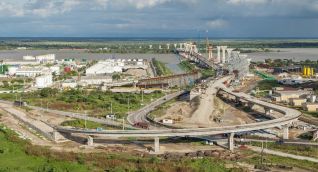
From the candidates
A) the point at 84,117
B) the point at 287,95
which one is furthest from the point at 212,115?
the point at 287,95

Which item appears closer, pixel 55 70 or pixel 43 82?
pixel 43 82

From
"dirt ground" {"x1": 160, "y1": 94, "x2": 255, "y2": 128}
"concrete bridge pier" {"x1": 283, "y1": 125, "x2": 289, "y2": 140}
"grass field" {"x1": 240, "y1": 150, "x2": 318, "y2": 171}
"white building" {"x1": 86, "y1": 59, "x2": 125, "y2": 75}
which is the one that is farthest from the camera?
"white building" {"x1": 86, "y1": 59, "x2": 125, "y2": 75}

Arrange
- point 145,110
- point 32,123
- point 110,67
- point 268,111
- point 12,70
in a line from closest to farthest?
point 32,123 < point 268,111 < point 145,110 < point 12,70 < point 110,67

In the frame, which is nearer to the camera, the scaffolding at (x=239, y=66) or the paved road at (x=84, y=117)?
the paved road at (x=84, y=117)

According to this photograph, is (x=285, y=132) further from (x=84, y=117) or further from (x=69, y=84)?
(x=69, y=84)

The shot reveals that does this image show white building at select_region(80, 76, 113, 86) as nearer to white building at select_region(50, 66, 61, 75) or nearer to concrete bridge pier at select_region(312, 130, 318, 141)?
white building at select_region(50, 66, 61, 75)

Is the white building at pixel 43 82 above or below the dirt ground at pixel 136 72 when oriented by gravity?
above

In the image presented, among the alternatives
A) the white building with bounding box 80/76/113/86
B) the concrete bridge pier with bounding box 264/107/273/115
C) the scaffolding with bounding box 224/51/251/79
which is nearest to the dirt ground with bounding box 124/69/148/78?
the white building with bounding box 80/76/113/86

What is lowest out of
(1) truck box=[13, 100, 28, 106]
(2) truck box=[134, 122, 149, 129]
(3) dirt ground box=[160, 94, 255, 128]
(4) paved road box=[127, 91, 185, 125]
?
(3) dirt ground box=[160, 94, 255, 128]

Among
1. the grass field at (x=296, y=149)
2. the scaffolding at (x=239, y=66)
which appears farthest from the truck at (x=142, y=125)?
the scaffolding at (x=239, y=66)

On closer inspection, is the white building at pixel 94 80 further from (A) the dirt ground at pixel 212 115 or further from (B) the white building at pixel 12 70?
(A) the dirt ground at pixel 212 115

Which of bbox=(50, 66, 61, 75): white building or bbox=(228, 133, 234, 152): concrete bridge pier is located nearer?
bbox=(228, 133, 234, 152): concrete bridge pier
